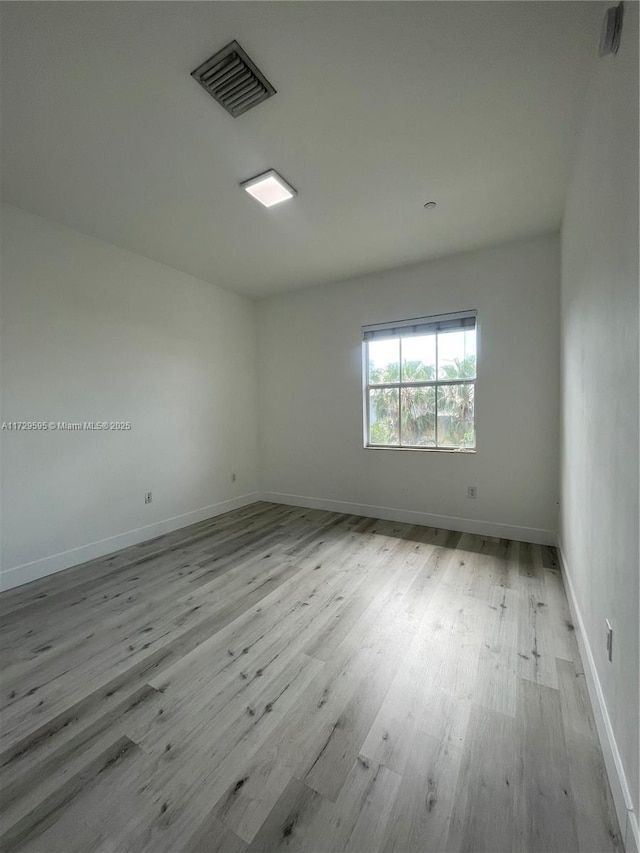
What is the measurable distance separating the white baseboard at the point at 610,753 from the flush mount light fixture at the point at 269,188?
10.2 feet

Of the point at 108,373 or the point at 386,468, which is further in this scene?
the point at 386,468

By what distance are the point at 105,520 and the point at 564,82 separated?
4.24 m

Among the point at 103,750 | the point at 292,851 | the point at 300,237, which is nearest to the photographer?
the point at 292,851

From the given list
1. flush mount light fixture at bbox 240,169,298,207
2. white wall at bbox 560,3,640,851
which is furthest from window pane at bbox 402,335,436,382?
flush mount light fixture at bbox 240,169,298,207

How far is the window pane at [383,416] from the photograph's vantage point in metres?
3.83

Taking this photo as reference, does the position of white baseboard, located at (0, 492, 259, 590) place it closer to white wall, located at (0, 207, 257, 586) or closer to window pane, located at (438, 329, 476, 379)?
white wall, located at (0, 207, 257, 586)

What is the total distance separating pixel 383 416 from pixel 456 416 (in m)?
0.80

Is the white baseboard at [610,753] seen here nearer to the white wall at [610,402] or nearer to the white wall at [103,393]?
the white wall at [610,402]

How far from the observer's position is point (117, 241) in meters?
3.03

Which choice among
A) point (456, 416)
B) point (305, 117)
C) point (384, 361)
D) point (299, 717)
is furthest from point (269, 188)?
point (299, 717)

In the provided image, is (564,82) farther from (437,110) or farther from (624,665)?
(624,665)

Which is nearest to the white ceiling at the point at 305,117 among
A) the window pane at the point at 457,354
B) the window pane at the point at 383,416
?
the window pane at the point at 457,354

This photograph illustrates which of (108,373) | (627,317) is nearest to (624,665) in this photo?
(627,317)

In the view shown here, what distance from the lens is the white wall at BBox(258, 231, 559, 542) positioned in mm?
3049
